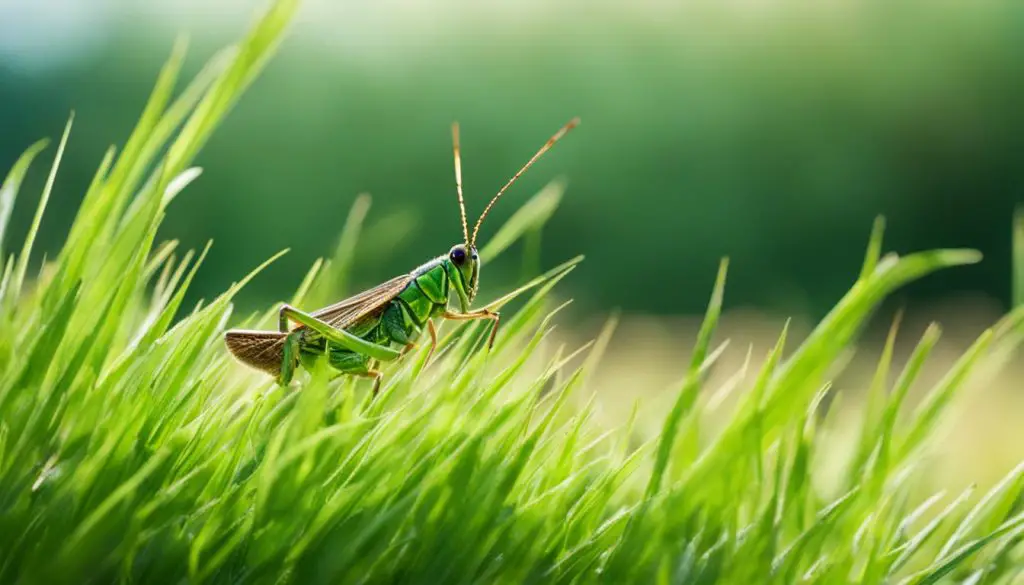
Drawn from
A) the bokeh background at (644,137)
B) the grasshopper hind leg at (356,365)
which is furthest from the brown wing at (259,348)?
the bokeh background at (644,137)

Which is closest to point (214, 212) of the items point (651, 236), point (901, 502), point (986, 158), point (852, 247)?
point (651, 236)

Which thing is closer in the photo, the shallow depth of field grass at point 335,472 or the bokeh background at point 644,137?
the shallow depth of field grass at point 335,472

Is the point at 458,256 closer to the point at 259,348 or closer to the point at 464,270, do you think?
the point at 464,270

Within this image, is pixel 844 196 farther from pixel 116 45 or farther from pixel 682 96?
pixel 116 45

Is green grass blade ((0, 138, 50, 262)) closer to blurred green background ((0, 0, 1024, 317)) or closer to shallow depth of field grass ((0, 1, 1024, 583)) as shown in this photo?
shallow depth of field grass ((0, 1, 1024, 583))

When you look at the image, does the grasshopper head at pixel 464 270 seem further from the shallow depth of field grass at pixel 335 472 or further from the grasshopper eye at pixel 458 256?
the shallow depth of field grass at pixel 335 472

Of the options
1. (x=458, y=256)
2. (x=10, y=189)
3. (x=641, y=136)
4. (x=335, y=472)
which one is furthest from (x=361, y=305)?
(x=641, y=136)

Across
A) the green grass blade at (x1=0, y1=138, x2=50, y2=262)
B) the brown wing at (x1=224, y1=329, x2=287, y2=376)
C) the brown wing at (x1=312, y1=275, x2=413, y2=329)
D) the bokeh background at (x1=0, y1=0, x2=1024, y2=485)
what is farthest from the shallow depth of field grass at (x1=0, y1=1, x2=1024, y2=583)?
the bokeh background at (x1=0, y1=0, x2=1024, y2=485)
